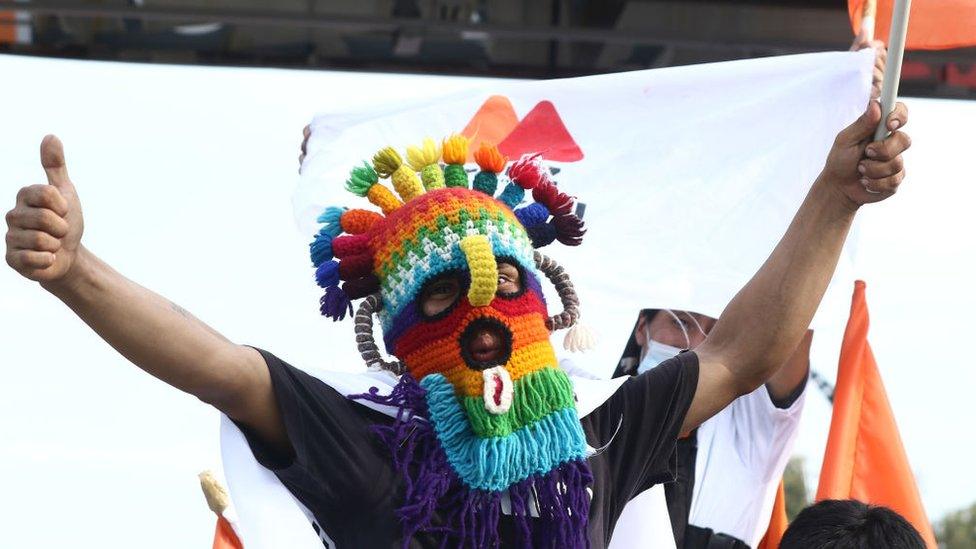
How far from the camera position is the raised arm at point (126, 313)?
2135 millimetres

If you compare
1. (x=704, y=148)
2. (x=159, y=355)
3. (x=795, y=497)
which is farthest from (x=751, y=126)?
(x=795, y=497)

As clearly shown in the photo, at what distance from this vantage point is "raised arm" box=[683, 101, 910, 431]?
259 centimetres

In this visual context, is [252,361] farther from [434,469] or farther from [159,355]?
[434,469]

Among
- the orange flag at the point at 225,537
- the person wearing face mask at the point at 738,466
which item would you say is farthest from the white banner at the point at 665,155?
the orange flag at the point at 225,537

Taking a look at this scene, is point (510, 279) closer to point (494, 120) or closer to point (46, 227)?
point (46, 227)

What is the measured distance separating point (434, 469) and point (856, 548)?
75 cm

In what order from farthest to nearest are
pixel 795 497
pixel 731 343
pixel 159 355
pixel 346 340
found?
pixel 795 497 → pixel 346 340 → pixel 731 343 → pixel 159 355

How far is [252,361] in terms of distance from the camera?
7.99 ft

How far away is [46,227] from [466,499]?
2.74 ft

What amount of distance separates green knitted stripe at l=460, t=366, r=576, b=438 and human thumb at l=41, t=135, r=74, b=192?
0.77 m

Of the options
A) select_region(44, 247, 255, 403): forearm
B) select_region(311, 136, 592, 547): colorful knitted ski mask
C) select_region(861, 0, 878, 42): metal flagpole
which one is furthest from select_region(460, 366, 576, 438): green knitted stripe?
select_region(861, 0, 878, 42): metal flagpole

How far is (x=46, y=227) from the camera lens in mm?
2129

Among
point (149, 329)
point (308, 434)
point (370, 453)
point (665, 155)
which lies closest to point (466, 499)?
point (370, 453)

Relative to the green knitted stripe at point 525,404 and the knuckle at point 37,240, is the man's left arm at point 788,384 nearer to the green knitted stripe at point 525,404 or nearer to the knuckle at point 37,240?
the green knitted stripe at point 525,404
